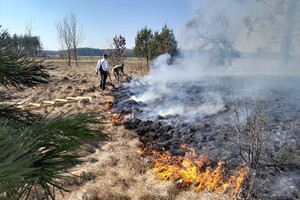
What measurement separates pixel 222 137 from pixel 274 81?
22.4 feet

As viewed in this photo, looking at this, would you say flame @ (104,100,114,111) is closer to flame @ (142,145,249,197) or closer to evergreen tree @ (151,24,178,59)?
flame @ (142,145,249,197)

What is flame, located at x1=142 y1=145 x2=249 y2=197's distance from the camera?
14.5 feet

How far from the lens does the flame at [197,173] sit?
4.43m

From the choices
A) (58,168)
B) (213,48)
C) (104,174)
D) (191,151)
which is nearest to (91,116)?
(58,168)

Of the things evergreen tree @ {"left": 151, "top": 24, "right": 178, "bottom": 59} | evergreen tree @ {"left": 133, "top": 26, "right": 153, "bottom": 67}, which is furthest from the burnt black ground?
evergreen tree @ {"left": 133, "top": 26, "right": 153, "bottom": 67}

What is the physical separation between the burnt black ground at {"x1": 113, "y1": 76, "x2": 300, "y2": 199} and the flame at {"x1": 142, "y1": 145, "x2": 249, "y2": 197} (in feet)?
0.70

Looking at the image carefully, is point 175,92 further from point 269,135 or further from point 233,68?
point 233,68

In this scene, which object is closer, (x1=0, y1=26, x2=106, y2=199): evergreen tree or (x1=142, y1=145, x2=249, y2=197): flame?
(x1=0, y1=26, x2=106, y2=199): evergreen tree

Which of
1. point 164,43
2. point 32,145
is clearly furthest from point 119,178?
point 164,43

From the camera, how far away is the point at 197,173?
4.87m

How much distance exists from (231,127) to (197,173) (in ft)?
7.75

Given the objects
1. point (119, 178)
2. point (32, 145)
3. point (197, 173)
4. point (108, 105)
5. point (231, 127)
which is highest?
point (32, 145)

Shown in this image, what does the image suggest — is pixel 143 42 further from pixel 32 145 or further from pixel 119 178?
pixel 32 145

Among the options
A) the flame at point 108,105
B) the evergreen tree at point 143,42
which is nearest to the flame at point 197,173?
the flame at point 108,105
